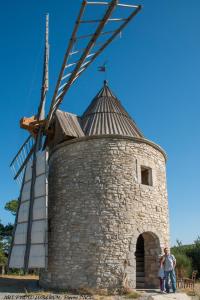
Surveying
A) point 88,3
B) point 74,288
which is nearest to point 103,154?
point 74,288

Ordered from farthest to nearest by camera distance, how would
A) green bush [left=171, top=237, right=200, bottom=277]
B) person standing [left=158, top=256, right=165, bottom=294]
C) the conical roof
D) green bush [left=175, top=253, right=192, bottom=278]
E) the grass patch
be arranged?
green bush [left=171, top=237, right=200, bottom=277], green bush [left=175, top=253, right=192, bottom=278], the conical roof, person standing [left=158, top=256, right=165, bottom=294], the grass patch

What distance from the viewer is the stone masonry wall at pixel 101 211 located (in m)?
9.95

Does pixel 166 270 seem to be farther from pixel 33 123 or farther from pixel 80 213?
pixel 33 123

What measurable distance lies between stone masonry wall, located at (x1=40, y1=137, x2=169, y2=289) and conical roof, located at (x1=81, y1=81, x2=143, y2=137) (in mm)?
885

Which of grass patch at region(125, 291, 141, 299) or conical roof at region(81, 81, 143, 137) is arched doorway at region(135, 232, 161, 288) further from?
conical roof at region(81, 81, 143, 137)

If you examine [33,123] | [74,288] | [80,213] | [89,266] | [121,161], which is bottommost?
[74,288]

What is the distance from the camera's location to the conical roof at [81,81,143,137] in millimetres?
12027

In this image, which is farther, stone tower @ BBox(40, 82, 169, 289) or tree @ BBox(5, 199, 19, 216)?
tree @ BBox(5, 199, 19, 216)

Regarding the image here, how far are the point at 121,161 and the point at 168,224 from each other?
2.88 meters

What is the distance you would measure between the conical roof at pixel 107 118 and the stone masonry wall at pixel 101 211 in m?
0.88

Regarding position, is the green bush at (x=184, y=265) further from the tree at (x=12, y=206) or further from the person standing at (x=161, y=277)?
the tree at (x=12, y=206)

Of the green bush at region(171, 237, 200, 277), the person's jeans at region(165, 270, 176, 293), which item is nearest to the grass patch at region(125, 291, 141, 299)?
the person's jeans at region(165, 270, 176, 293)

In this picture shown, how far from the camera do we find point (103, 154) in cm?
1095

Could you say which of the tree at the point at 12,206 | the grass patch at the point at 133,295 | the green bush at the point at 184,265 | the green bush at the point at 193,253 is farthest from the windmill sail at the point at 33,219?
the tree at the point at 12,206
